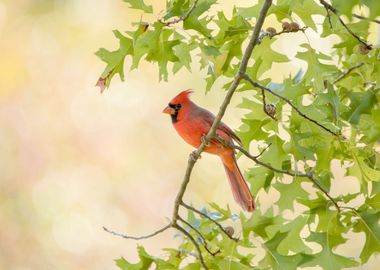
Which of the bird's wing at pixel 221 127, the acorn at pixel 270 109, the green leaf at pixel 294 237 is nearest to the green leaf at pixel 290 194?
the green leaf at pixel 294 237

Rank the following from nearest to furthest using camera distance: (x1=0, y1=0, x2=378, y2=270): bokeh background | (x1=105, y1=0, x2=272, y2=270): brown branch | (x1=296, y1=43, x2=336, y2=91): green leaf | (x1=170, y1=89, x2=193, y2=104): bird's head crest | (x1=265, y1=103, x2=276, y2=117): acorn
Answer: (x1=105, y1=0, x2=272, y2=270): brown branch, (x1=265, y1=103, x2=276, y2=117): acorn, (x1=296, y1=43, x2=336, y2=91): green leaf, (x1=170, y1=89, x2=193, y2=104): bird's head crest, (x1=0, y1=0, x2=378, y2=270): bokeh background

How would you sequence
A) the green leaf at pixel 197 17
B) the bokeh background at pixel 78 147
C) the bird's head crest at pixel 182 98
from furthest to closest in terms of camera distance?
the bokeh background at pixel 78 147 → the bird's head crest at pixel 182 98 → the green leaf at pixel 197 17

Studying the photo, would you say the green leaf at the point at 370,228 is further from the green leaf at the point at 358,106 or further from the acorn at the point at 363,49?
the acorn at the point at 363,49

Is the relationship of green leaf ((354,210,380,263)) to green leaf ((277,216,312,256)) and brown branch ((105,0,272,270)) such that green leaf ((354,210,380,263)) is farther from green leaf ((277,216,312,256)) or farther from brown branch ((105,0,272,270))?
brown branch ((105,0,272,270))

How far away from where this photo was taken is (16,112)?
6664mm

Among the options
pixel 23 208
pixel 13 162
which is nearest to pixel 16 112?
pixel 13 162

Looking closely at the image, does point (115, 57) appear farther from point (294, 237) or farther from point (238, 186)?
point (238, 186)

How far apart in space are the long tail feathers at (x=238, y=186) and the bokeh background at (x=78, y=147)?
3.18 m

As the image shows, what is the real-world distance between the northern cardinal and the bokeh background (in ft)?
10.3

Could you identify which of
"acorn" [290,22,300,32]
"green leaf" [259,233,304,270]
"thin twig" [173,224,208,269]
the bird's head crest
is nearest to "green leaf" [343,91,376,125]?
"acorn" [290,22,300,32]

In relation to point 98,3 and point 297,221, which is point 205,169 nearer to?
point 98,3

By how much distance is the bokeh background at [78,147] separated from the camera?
6.32 m

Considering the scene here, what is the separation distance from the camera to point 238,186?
291cm

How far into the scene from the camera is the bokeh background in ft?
20.7
